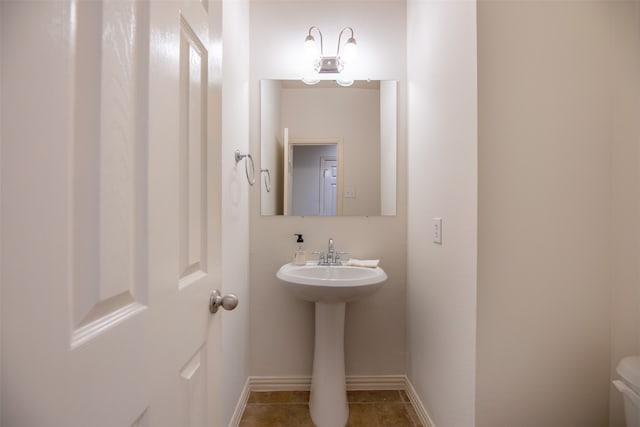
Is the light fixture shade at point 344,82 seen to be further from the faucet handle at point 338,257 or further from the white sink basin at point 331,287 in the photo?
the white sink basin at point 331,287

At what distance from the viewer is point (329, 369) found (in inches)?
64.7

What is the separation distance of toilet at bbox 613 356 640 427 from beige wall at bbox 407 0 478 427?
16.3 inches

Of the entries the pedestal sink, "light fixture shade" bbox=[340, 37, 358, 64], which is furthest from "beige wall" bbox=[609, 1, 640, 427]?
"light fixture shade" bbox=[340, 37, 358, 64]

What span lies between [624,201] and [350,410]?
160cm

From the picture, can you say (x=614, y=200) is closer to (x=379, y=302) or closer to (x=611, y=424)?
(x=611, y=424)

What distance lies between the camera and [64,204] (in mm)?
351

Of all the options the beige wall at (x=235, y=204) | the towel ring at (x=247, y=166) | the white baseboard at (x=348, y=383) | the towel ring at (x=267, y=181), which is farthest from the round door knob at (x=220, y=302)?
the white baseboard at (x=348, y=383)

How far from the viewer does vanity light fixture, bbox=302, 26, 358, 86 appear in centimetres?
191

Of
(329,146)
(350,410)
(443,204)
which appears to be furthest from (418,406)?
(329,146)

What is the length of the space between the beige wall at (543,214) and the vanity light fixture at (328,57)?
0.96m

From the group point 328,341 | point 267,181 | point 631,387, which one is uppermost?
point 267,181

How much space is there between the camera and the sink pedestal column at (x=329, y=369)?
1.60 metres

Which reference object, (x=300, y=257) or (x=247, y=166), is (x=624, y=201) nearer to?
(x=300, y=257)

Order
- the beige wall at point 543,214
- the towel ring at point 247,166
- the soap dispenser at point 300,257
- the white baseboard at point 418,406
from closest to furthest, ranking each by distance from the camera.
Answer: the beige wall at point 543,214
the white baseboard at point 418,406
the towel ring at point 247,166
the soap dispenser at point 300,257
